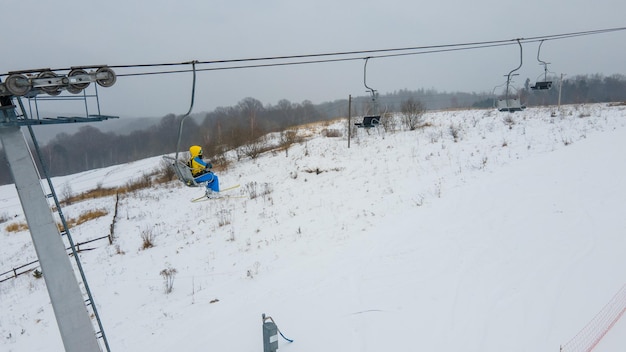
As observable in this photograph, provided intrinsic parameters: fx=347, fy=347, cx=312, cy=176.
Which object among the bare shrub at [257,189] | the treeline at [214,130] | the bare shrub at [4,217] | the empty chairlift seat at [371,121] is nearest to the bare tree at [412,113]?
the treeline at [214,130]

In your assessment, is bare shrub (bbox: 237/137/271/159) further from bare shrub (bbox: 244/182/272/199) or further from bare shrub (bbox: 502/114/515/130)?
bare shrub (bbox: 502/114/515/130)

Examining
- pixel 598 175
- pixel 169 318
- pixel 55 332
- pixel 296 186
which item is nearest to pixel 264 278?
pixel 169 318

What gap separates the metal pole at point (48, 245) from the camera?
405 cm

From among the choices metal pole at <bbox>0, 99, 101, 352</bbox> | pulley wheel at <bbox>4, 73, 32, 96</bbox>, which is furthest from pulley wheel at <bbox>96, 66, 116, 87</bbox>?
metal pole at <bbox>0, 99, 101, 352</bbox>

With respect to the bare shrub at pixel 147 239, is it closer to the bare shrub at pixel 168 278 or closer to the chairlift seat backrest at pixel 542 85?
the bare shrub at pixel 168 278

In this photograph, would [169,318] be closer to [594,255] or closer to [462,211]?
[462,211]

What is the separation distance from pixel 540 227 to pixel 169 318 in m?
8.73

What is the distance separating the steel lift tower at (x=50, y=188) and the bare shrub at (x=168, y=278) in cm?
489

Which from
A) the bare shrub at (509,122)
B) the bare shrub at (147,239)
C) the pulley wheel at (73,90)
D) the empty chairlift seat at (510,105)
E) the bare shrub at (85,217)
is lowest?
the bare shrub at (85,217)

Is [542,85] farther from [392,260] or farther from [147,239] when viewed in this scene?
[147,239]

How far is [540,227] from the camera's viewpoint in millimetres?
8086

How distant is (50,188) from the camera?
13.4 feet

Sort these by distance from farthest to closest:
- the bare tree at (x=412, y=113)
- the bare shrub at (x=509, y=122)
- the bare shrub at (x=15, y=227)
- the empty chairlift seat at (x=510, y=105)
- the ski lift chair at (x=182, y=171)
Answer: the bare shrub at (x=15, y=227) < the bare tree at (x=412, y=113) < the bare shrub at (x=509, y=122) < the empty chairlift seat at (x=510, y=105) < the ski lift chair at (x=182, y=171)

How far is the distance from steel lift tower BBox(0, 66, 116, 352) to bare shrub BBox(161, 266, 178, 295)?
489 centimetres
